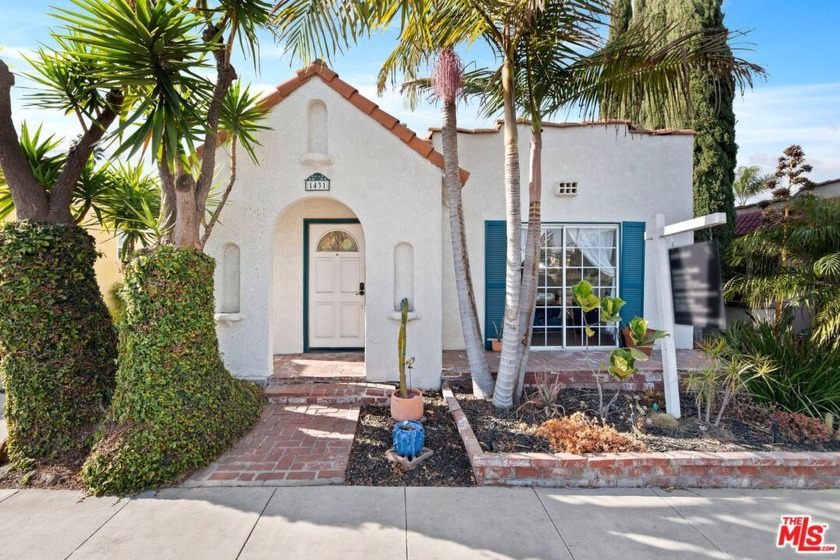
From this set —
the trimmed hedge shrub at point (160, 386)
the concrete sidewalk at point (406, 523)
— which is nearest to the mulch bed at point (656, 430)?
the concrete sidewalk at point (406, 523)

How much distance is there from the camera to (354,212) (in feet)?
20.8

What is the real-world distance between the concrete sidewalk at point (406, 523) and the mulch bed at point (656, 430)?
504 millimetres

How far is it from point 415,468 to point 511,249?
2.78 metres

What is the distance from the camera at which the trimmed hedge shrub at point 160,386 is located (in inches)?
154

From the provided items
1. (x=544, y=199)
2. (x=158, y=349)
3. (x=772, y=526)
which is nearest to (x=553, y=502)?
(x=772, y=526)

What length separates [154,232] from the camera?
473 cm

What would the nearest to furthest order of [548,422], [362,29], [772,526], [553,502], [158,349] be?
[772,526]
[553,502]
[158,349]
[548,422]
[362,29]

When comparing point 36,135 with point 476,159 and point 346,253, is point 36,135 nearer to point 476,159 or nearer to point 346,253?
point 346,253

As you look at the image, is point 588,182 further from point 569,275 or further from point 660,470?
point 660,470

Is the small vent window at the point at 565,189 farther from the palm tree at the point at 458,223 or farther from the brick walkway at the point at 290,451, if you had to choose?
the brick walkway at the point at 290,451

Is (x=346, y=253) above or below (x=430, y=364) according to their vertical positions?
above

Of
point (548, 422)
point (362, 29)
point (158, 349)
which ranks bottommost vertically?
point (548, 422)

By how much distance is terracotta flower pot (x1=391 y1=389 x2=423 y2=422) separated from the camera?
5.23 m

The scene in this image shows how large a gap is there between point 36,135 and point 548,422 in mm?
6507
